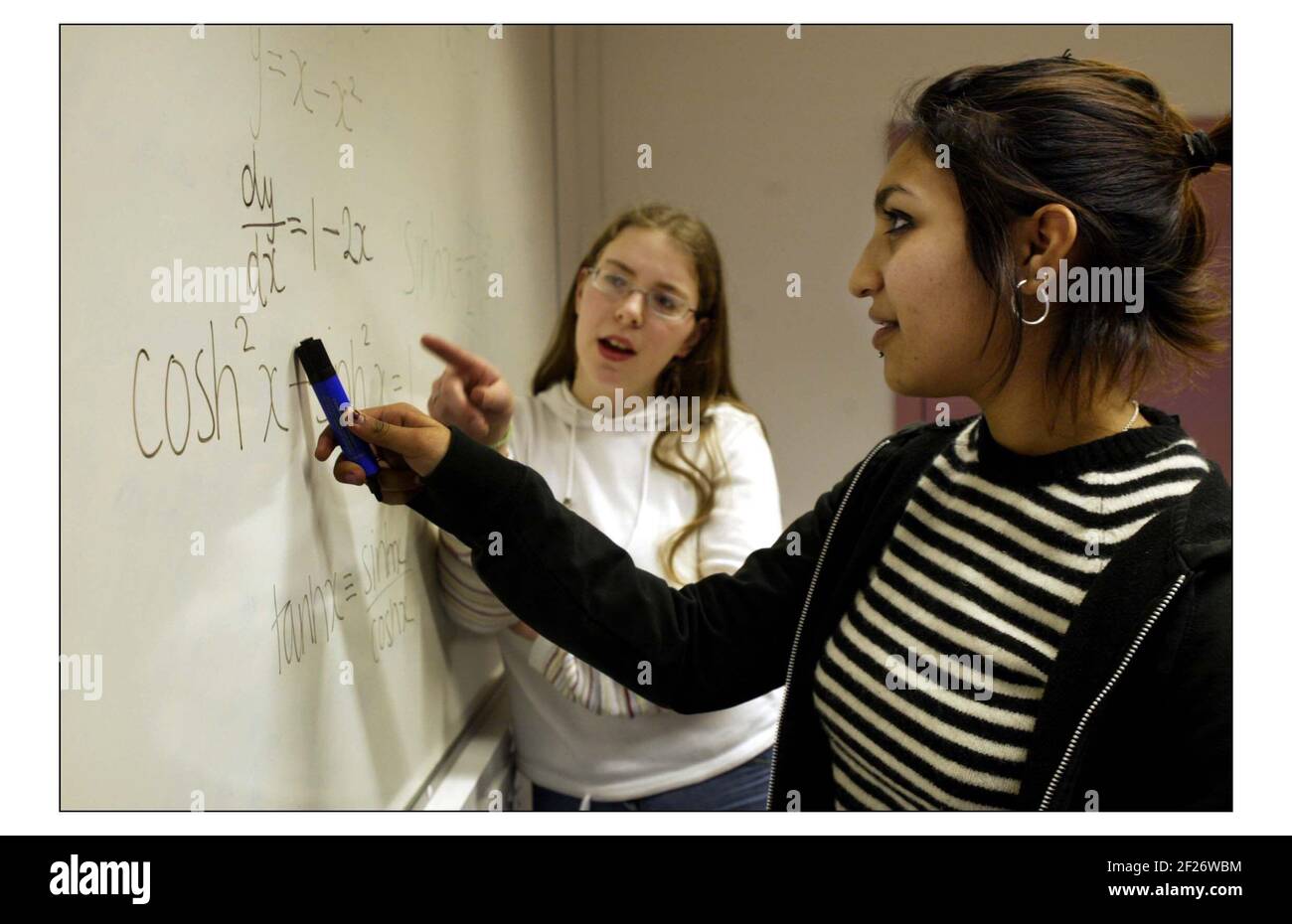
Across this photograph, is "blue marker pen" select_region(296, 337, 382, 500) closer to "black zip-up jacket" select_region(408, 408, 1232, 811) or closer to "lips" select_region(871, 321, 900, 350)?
"black zip-up jacket" select_region(408, 408, 1232, 811)

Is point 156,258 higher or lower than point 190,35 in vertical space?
lower

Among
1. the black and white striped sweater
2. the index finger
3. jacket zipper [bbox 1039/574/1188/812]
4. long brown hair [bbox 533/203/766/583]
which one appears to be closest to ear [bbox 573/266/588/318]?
long brown hair [bbox 533/203/766/583]

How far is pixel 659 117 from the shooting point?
Answer: 2207 millimetres

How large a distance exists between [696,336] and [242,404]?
698 mm

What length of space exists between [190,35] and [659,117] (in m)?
1.76

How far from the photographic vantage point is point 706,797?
3.74ft

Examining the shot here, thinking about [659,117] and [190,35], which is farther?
[659,117]

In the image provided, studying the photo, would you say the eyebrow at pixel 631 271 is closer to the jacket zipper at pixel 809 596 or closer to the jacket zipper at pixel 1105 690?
the jacket zipper at pixel 809 596

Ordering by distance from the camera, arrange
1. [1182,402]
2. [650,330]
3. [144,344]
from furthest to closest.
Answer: [1182,402]
[650,330]
[144,344]

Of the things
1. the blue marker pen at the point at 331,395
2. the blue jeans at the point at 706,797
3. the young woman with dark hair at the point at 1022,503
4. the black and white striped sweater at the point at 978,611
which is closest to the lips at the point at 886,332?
the young woman with dark hair at the point at 1022,503

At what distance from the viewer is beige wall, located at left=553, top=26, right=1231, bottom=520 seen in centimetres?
212

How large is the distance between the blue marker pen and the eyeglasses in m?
0.51
